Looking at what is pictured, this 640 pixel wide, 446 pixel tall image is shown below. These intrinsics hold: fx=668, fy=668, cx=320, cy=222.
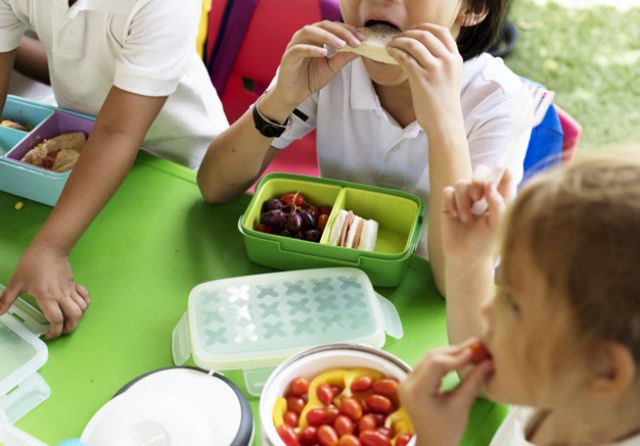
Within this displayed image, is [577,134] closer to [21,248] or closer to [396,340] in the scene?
[396,340]

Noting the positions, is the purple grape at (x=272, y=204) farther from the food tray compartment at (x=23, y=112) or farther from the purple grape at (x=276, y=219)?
the food tray compartment at (x=23, y=112)

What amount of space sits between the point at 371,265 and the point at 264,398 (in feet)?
0.93

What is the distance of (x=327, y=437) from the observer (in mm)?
706

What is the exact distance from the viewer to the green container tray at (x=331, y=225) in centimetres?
93

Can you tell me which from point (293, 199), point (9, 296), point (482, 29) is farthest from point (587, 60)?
point (9, 296)

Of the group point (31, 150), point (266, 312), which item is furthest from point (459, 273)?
point (31, 150)

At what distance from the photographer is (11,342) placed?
875 millimetres

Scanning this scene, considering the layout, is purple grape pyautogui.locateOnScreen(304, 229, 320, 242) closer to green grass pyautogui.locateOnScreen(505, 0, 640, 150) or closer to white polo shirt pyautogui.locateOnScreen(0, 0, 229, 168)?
white polo shirt pyautogui.locateOnScreen(0, 0, 229, 168)

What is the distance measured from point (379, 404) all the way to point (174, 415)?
0.76 feet

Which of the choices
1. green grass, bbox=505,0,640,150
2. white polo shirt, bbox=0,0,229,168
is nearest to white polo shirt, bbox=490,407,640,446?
white polo shirt, bbox=0,0,229,168

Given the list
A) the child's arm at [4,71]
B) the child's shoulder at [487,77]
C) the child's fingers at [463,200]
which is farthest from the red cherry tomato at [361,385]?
the child's arm at [4,71]

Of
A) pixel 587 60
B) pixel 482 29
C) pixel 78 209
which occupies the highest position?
pixel 482 29

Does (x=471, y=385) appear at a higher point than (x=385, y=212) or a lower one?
higher

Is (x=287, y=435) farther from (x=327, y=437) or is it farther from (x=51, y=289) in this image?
(x=51, y=289)
